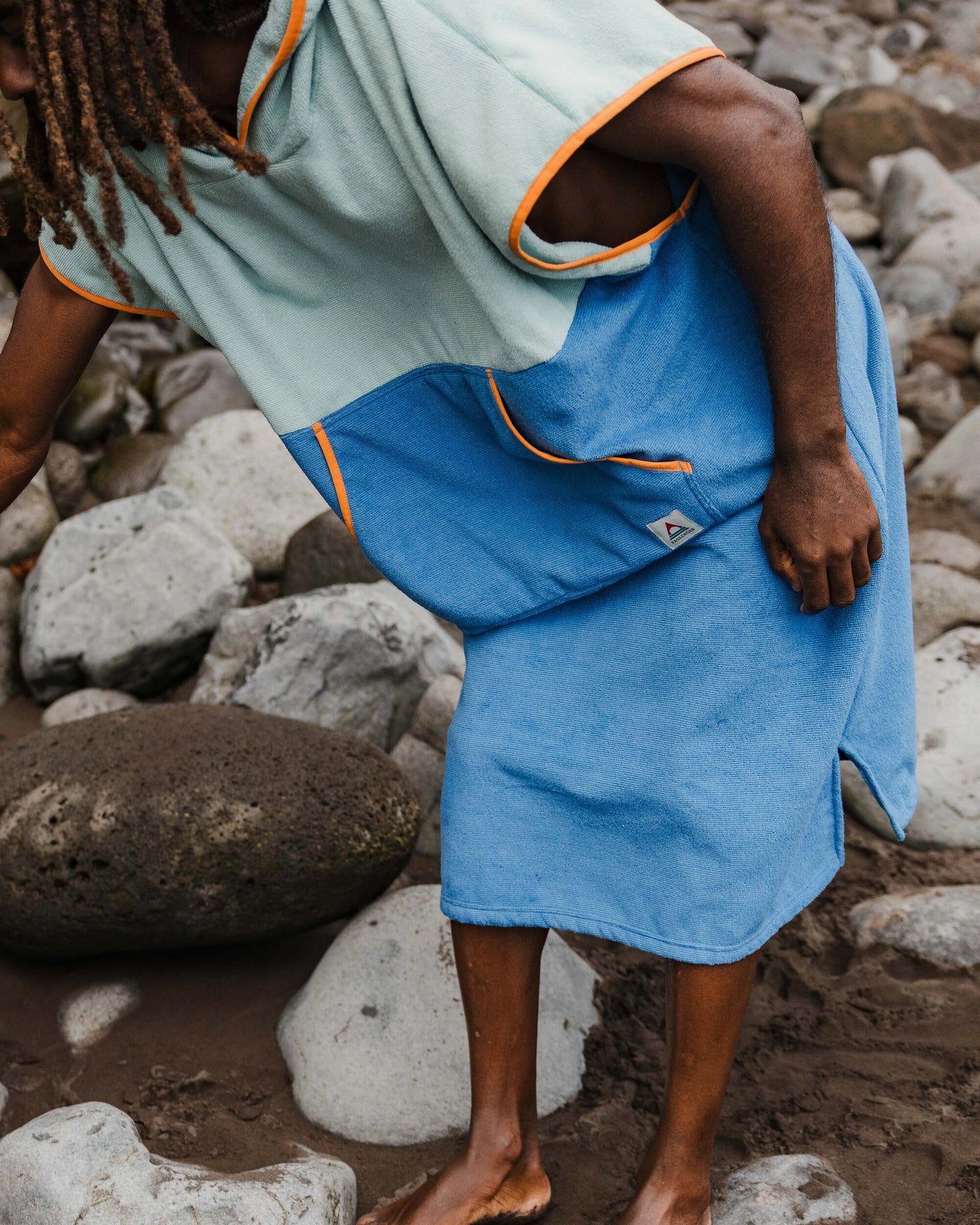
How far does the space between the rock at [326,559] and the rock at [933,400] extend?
9.80 feet

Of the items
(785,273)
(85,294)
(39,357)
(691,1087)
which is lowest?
(691,1087)

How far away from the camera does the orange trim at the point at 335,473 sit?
6.04ft

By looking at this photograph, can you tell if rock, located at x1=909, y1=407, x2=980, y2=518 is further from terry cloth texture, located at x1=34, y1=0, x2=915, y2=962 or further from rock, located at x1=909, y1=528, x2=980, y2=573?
terry cloth texture, located at x1=34, y1=0, x2=915, y2=962

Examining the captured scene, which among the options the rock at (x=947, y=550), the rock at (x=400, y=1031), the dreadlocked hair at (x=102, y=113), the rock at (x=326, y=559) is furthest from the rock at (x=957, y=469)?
the dreadlocked hair at (x=102, y=113)

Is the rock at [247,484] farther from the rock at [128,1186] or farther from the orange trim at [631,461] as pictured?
the orange trim at [631,461]

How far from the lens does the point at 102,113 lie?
1.49 meters

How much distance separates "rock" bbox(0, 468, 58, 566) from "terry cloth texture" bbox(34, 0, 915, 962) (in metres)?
2.69

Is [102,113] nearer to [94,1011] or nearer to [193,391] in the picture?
[94,1011]

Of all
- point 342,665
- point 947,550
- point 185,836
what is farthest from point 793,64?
point 185,836

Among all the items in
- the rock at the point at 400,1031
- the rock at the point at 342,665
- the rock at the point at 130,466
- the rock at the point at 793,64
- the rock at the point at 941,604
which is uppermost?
the rock at the point at 941,604

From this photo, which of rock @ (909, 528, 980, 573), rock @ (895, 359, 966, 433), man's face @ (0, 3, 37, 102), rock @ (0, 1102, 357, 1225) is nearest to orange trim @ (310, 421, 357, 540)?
man's face @ (0, 3, 37, 102)

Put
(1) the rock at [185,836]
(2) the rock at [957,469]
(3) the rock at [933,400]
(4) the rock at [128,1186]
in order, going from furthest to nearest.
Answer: (3) the rock at [933,400]
(2) the rock at [957,469]
(1) the rock at [185,836]
(4) the rock at [128,1186]

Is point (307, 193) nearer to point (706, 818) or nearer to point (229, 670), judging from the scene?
point (706, 818)

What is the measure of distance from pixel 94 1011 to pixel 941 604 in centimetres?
267
